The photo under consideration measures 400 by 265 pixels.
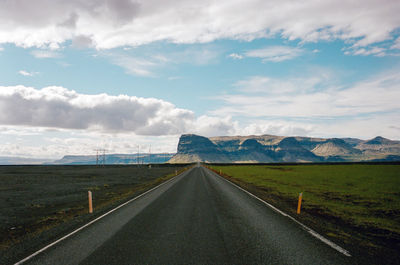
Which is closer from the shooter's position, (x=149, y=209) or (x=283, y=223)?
(x=283, y=223)

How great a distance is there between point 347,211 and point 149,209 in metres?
10.3

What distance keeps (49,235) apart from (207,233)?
196 inches

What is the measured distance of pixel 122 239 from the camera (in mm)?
7406

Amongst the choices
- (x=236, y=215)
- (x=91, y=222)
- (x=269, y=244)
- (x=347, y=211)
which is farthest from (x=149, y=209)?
(x=347, y=211)

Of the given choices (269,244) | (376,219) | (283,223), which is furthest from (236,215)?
(376,219)

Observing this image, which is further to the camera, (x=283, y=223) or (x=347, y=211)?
(x=347, y=211)

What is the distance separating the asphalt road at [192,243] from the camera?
5.87 m

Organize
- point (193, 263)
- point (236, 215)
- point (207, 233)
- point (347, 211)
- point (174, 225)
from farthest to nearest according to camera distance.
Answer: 1. point (347, 211)
2. point (236, 215)
3. point (174, 225)
4. point (207, 233)
5. point (193, 263)

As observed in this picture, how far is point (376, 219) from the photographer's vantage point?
11.8 metres

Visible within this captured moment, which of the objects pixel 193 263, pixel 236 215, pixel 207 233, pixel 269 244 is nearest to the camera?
pixel 193 263

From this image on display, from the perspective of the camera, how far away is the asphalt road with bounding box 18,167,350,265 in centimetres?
587

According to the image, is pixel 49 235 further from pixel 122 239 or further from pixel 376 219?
pixel 376 219

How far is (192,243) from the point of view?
23.1 ft

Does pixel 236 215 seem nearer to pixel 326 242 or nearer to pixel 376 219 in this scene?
pixel 326 242
